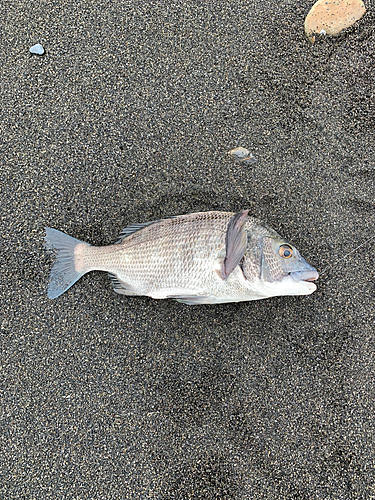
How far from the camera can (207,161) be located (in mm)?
2438

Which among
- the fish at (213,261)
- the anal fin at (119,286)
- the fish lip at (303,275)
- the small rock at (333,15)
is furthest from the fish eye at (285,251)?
the small rock at (333,15)

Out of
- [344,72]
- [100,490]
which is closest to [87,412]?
[100,490]

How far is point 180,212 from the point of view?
2422 mm

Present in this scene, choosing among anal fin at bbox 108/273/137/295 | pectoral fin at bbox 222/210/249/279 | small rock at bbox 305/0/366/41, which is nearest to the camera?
pectoral fin at bbox 222/210/249/279

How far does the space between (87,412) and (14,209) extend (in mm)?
1663

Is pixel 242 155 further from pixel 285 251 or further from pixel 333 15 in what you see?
pixel 333 15

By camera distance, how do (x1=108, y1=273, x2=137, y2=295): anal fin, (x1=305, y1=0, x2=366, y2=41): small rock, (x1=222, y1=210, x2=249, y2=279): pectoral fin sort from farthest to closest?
(x1=305, y1=0, x2=366, y2=41): small rock, (x1=108, y1=273, x2=137, y2=295): anal fin, (x1=222, y1=210, x2=249, y2=279): pectoral fin

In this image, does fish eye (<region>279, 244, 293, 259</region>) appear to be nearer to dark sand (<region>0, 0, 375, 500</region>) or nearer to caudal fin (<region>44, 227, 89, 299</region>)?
dark sand (<region>0, 0, 375, 500</region>)

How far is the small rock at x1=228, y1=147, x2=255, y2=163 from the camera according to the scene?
2432 millimetres

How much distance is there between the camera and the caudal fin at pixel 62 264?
7.54ft

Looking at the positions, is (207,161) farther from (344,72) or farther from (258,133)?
(344,72)

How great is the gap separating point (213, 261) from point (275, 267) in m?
0.41

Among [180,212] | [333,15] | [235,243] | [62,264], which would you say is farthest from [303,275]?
[333,15]

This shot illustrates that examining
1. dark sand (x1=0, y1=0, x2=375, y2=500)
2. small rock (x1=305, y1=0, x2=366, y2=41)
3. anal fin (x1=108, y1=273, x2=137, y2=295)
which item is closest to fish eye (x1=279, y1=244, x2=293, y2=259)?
dark sand (x1=0, y1=0, x2=375, y2=500)
